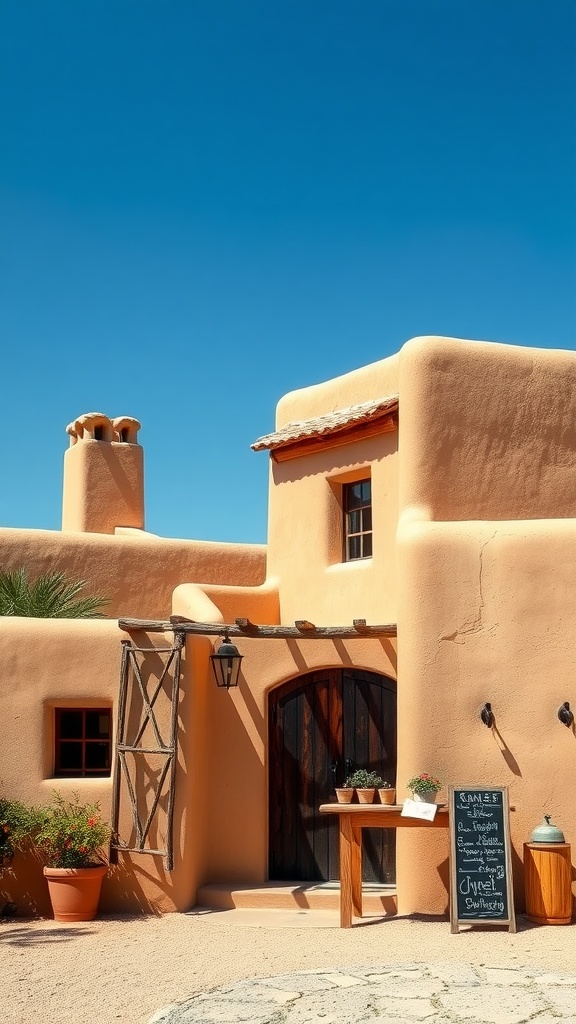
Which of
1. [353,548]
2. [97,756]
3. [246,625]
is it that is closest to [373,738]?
[246,625]

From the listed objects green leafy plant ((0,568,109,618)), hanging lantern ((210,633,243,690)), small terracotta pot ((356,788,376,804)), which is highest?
green leafy plant ((0,568,109,618))

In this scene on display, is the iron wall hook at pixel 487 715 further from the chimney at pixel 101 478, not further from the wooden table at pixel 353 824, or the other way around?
the chimney at pixel 101 478

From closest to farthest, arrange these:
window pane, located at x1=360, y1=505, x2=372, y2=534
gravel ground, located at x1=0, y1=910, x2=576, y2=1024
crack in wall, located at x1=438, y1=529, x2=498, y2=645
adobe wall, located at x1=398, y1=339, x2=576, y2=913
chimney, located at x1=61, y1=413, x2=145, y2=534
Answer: gravel ground, located at x1=0, y1=910, x2=576, y2=1024 → adobe wall, located at x1=398, y1=339, x2=576, y2=913 → crack in wall, located at x1=438, y1=529, x2=498, y2=645 → window pane, located at x1=360, y1=505, x2=372, y2=534 → chimney, located at x1=61, y1=413, x2=145, y2=534

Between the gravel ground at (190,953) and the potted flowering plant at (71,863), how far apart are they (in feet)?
0.77

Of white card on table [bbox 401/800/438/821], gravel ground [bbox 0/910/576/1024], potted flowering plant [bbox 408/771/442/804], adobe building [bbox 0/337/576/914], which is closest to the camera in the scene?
gravel ground [bbox 0/910/576/1024]

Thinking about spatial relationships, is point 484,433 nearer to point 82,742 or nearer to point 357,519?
point 357,519

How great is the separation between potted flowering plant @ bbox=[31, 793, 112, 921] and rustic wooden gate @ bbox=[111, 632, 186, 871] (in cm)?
35

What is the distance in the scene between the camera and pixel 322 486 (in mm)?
14414

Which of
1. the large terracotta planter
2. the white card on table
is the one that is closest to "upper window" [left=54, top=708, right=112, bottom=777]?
the large terracotta planter

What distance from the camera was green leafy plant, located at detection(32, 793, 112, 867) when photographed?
1103 centimetres

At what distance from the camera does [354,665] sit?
12.5 metres

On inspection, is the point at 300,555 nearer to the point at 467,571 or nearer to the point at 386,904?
the point at 467,571

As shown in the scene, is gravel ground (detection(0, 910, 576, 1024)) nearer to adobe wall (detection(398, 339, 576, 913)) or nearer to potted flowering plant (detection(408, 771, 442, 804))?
adobe wall (detection(398, 339, 576, 913))

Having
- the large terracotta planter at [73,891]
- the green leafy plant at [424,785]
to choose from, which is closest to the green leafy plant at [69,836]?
the large terracotta planter at [73,891]
